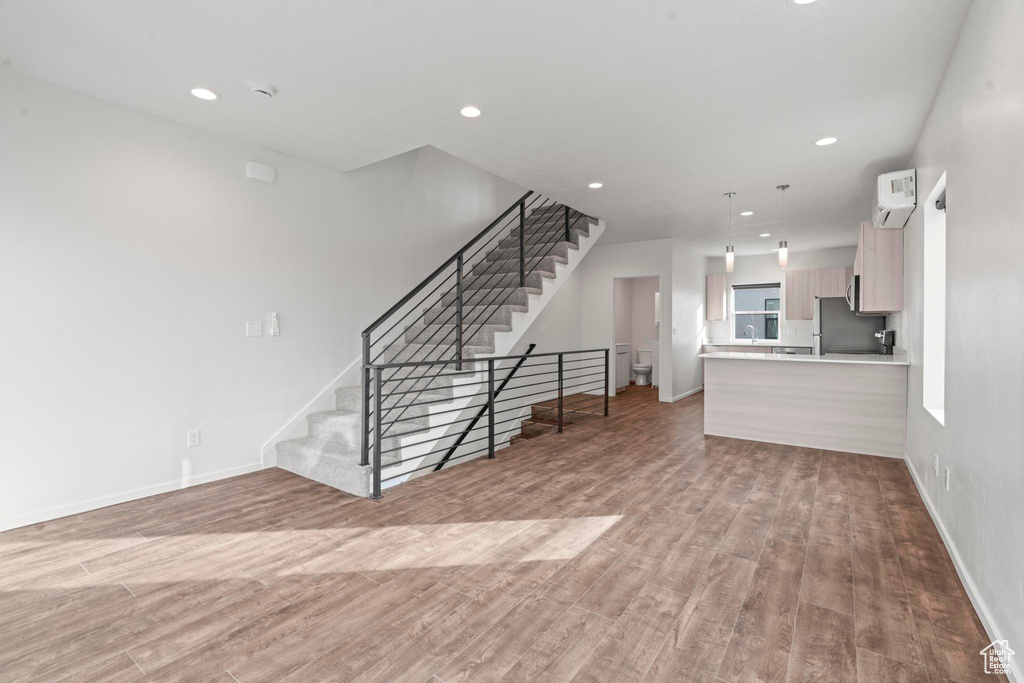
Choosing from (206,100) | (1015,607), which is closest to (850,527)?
(1015,607)

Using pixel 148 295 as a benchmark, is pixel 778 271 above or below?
above

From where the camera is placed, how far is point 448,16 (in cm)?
226

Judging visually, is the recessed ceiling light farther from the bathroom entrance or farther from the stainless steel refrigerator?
the stainless steel refrigerator

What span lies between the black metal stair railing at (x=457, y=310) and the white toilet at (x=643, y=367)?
3859 millimetres

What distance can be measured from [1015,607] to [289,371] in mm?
4470

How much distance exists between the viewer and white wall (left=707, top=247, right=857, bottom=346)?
28.2 ft

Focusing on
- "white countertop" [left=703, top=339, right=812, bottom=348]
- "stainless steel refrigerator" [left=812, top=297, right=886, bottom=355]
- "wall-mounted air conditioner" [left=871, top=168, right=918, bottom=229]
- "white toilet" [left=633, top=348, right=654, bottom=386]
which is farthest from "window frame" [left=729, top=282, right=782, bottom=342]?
"wall-mounted air conditioner" [left=871, top=168, right=918, bottom=229]

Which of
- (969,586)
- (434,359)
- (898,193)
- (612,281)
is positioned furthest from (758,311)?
(969,586)

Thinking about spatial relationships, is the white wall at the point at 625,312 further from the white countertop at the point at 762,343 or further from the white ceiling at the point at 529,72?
the white ceiling at the point at 529,72

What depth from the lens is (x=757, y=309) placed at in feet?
31.2

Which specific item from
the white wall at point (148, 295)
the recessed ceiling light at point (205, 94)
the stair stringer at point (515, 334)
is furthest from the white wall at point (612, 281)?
the recessed ceiling light at point (205, 94)

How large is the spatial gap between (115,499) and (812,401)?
5762 millimetres

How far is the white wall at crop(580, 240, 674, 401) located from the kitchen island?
253 centimetres

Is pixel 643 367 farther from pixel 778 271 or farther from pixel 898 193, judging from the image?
pixel 898 193
